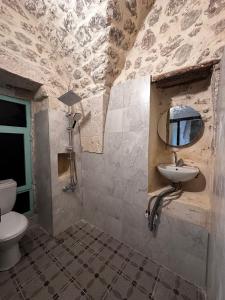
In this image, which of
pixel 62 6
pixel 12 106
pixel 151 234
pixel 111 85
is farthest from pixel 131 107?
pixel 12 106

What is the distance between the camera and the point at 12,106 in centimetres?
192

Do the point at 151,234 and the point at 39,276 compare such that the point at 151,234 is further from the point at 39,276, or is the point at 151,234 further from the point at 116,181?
the point at 39,276

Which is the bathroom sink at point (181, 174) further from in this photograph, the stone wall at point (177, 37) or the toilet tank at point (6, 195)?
the toilet tank at point (6, 195)

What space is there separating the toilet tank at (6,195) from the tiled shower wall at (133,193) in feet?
3.17

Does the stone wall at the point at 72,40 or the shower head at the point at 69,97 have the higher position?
the stone wall at the point at 72,40

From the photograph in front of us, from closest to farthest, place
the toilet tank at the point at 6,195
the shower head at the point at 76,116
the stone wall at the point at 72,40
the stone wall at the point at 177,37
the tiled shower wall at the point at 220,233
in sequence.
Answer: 1. the tiled shower wall at the point at 220,233
2. the stone wall at the point at 177,37
3. the stone wall at the point at 72,40
4. the toilet tank at the point at 6,195
5. the shower head at the point at 76,116

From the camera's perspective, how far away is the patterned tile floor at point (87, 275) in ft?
4.04

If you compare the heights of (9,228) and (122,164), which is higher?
(122,164)

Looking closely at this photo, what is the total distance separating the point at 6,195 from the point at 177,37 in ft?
8.07

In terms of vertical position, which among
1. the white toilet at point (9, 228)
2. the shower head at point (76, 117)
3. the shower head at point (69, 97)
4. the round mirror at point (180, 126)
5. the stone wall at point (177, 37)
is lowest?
the white toilet at point (9, 228)

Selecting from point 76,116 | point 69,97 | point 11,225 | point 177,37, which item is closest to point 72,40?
point 69,97

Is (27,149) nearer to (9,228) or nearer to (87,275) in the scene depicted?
(9,228)

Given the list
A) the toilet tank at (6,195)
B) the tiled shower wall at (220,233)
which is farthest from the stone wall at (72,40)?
the tiled shower wall at (220,233)

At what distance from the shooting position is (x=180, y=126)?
5.48 ft
